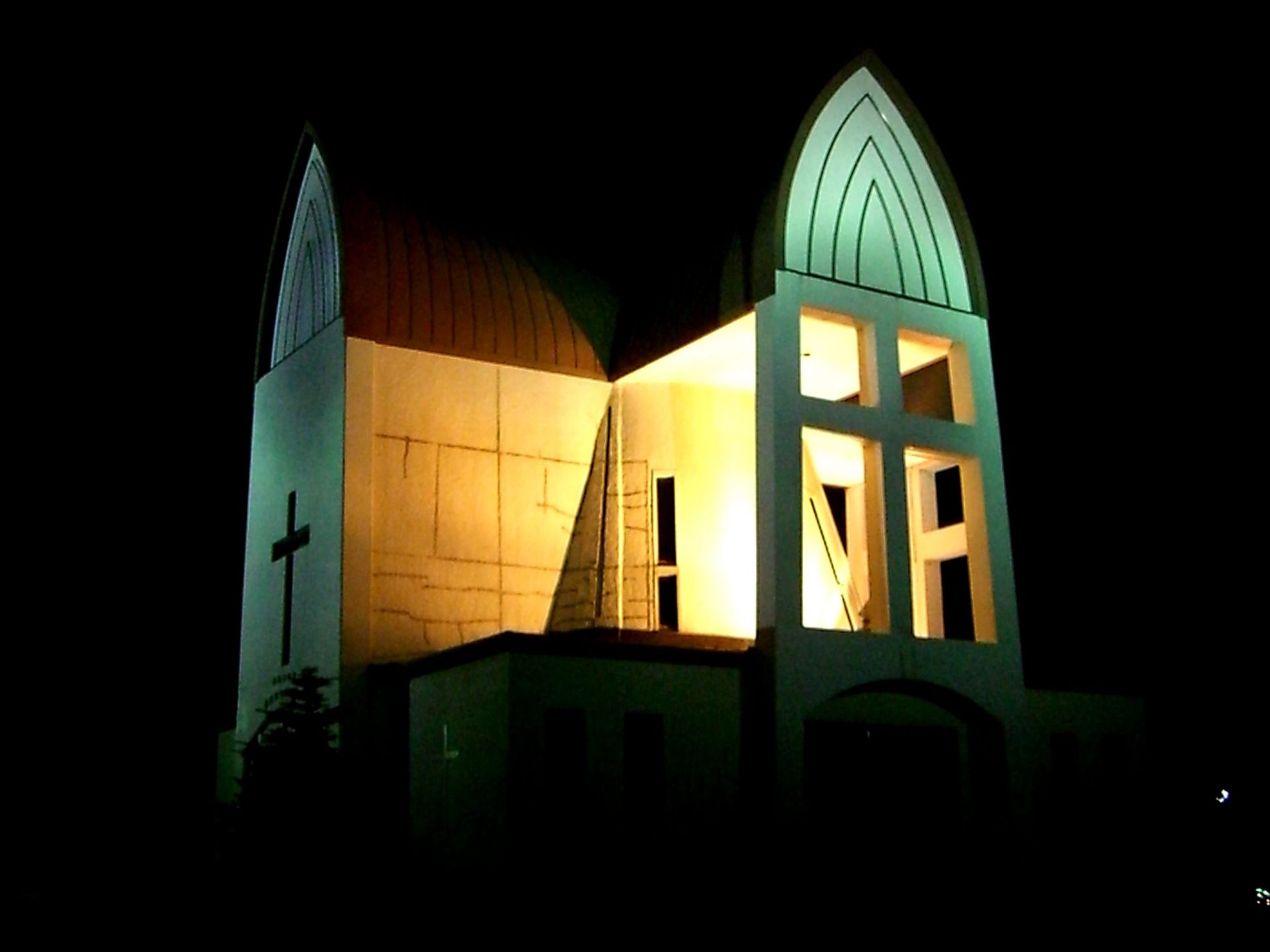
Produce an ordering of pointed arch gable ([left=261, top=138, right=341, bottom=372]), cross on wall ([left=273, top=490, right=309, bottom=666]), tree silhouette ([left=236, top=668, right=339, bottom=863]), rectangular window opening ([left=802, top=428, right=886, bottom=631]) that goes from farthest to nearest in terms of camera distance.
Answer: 1. pointed arch gable ([left=261, top=138, right=341, bottom=372])
2. cross on wall ([left=273, top=490, right=309, bottom=666])
3. rectangular window opening ([left=802, top=428, right=886, bottom=631])
4. tree silhouette ([left=236, top=668, right=339, bottom=863])

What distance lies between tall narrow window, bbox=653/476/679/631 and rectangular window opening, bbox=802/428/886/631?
6.41 feet

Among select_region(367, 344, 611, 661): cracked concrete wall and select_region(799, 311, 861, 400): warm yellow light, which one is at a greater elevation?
select_region(799, 311, 861, 400): warm yellow light

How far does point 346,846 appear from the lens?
1952 cm

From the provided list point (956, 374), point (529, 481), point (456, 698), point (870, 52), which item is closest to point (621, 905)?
point (456, 698)

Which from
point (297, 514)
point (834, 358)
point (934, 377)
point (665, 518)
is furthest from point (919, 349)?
point (297, 514)

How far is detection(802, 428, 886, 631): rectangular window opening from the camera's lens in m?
19.8

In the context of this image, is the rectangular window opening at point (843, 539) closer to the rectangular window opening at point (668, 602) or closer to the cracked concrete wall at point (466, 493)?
the rectangular window opening at point (668, 602)

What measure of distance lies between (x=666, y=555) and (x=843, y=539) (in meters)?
5.05

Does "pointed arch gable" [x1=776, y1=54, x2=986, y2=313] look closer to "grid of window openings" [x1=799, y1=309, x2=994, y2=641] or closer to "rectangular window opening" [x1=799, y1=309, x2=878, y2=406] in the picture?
"rectangular window opening" [x1=799, y1=309, x2=878, y2=406]

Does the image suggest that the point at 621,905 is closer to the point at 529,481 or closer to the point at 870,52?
the point at 529,481

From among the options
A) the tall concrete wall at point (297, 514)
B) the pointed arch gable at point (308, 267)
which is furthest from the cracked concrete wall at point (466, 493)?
the pointed arch gable at point (308, 267)

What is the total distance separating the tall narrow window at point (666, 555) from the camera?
72.0 feet

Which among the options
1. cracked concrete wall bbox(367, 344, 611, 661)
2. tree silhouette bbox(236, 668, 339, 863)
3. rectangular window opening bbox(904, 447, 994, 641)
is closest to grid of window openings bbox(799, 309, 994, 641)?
rectangular window opening bbox(904, 447, 994, 641)

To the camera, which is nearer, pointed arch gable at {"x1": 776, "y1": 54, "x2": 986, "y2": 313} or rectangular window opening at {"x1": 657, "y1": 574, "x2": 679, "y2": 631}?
pointed arch gable at {"x1": 776, "y1": 54, "x2": 986, "y2": 313}
